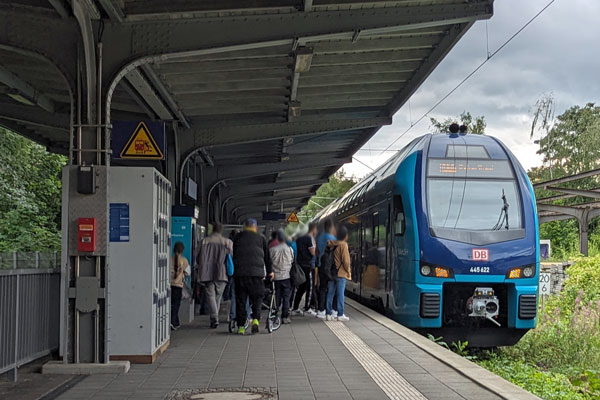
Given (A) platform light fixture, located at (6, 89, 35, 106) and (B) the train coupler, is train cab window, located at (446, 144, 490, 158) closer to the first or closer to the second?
(B) the train coupler

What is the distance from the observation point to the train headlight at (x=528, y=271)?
12250mm

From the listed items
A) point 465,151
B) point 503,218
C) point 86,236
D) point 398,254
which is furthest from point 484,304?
point 86,236

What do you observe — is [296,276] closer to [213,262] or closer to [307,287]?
[213,262]

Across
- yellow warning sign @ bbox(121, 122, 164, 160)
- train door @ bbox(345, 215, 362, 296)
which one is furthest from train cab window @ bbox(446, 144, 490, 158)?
train door @ bbox(345, 215, 362, 296)

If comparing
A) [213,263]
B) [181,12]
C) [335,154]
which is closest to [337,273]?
[213,263]

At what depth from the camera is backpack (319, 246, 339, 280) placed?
1425 centimetres

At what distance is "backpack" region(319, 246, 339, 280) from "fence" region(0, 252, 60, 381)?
18.0ft

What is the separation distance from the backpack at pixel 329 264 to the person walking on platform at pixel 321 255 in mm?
147

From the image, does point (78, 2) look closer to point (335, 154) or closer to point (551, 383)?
point (551, 383)

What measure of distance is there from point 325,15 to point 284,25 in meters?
0.54

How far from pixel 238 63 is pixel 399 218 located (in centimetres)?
356

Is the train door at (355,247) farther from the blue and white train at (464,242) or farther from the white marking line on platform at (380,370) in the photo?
the white marking line on platform at (380,370)

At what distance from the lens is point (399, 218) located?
42.6ft

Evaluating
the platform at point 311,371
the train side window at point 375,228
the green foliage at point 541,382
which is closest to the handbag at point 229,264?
the platform at point 311,371
